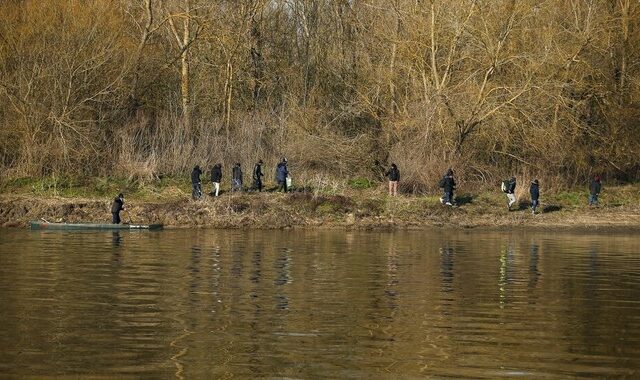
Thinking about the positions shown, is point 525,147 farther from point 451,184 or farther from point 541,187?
point 451,184

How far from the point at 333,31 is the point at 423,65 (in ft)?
37.8

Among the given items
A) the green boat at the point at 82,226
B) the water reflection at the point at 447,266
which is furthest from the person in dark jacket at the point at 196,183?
the water reflection at the point at 447,266

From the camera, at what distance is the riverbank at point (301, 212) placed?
44219 millimetres

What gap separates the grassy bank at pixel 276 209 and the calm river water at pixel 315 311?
9841 mm

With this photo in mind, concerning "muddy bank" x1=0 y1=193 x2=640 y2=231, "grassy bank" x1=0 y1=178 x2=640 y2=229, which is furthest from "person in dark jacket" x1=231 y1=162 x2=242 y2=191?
"muddy bank" x1=0 y1=193 x2=640 y2=231

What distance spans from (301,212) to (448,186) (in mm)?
6096

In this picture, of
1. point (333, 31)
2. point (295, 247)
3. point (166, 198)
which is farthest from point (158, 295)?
point (333, 31)

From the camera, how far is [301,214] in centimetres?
4522

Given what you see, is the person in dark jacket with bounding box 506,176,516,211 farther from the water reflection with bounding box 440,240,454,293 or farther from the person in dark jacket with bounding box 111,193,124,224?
the person in dark jacket with bounding box 111,193,124,224

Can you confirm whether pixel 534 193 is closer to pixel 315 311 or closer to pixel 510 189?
pixel 510 189

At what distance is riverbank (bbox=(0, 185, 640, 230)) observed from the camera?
44.2 metres

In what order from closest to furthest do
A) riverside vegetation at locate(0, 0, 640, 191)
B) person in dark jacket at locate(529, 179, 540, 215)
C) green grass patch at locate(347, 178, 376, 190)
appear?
person in dark jacket at locate(529, 179, 540, 215), riverside vegetation at locate(0, 0, 640, 191), green grass patch at locate(347, 178, 376, 190)

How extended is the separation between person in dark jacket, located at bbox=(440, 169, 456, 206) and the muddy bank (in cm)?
42

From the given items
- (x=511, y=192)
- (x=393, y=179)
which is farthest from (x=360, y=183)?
(x=511, y=192)
